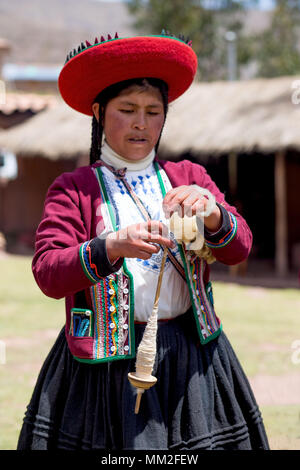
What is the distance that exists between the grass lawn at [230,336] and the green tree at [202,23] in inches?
849

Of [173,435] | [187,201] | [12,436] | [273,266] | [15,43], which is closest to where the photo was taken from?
[187,201]

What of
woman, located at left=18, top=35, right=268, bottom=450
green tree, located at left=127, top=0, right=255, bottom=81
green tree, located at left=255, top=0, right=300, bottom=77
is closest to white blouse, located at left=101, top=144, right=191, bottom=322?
woman, located at left=18, top=35, right=268, bottom=450

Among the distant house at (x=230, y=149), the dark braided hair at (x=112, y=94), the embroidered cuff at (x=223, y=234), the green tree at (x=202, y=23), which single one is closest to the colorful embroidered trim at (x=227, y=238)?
the embroidered cuff at (x=223, y=234)

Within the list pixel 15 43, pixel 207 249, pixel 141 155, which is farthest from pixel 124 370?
pixel 15 43

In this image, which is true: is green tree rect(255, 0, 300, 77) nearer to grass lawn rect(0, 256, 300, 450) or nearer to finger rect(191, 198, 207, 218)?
grass lawn rect(0, 256, 300, 450)

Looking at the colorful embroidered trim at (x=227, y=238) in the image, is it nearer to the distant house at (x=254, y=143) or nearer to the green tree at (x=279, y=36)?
the distant house at (x=254, y=143)

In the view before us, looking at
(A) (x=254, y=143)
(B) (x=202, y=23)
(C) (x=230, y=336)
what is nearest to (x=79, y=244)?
(C) (x=230, y=336)

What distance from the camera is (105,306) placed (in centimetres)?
214

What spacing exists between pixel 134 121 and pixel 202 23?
30788 millimetres

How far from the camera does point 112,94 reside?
2.23 m

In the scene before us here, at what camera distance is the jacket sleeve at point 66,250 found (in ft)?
6.36

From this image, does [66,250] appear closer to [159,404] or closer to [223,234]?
[223,234]
